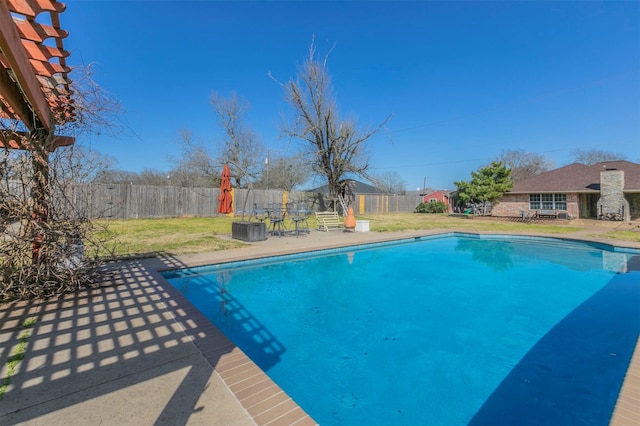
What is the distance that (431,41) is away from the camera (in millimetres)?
16453

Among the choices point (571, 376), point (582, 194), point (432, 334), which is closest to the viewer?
point (571, 376)

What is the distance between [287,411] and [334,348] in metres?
1.65

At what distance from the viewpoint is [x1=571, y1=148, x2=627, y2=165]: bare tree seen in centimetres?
3322

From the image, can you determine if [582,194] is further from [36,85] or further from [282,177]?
[36,85]

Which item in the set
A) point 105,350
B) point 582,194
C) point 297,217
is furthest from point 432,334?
point 582,194

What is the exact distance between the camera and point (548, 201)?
741 inches

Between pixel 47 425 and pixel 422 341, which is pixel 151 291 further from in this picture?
pixel 422 341

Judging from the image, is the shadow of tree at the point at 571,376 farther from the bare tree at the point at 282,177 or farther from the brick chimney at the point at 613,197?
the bare tree at the point at 282,177

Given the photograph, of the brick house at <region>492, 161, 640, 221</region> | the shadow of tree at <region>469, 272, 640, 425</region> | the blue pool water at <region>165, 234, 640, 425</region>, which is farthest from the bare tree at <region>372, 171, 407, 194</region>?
the shadow of tree at <region>469, 272, 640, 425</region>

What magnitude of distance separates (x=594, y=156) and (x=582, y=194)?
23.0m

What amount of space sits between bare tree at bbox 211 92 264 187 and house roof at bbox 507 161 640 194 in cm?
1952

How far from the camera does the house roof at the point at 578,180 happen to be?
55.1ft

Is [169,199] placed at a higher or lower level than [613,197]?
higher

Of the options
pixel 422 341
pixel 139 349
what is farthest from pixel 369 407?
pixel 139 349
